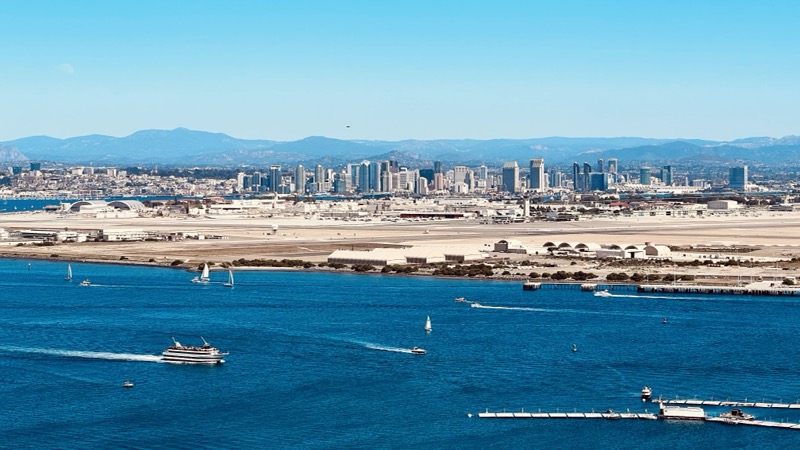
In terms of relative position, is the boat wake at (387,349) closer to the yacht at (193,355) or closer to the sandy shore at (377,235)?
the yacht at (193,355)

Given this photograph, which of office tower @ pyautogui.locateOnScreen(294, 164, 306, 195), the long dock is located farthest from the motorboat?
office tower @ pyautogui.locateOnScreen(294, 164, 306, 195)

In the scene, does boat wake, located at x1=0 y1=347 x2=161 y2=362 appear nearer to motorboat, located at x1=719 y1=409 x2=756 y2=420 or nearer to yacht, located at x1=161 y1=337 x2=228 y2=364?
yacht, located at x1=161 y1=337 x2=228 y2=364

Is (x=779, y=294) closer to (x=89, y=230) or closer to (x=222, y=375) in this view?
(x=222, y=375)

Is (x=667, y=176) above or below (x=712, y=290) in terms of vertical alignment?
below

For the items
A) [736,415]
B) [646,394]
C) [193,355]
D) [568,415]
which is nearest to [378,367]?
[193,355]

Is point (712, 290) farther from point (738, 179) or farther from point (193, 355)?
point (738, 179)

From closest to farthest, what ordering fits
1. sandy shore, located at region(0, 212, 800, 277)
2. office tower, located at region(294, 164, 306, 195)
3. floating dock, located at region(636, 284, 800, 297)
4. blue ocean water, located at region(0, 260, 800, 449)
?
blue ocean water, located at region(0, 260, 800, 449) < floating dock, located at region(636, 284, 800, 297) < sandy shore, located at region(0, 212, 800, 277) < office tower, located at region(294, 164, 306, 195)

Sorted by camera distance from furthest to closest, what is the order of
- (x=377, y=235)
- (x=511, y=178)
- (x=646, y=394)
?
1. (x=511, y=178)
2. (x=377, y=235)
3. (x=646, y=394)
